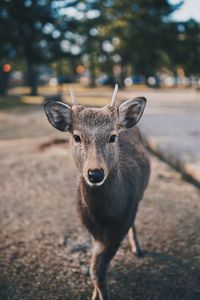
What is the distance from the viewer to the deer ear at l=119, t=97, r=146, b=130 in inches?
178

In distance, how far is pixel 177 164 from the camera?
32.8 ft

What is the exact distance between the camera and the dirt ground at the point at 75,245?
4.72 meters

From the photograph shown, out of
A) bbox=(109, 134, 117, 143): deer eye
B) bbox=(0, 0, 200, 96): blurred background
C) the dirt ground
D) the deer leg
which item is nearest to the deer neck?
bbox=(109, 134, 117, 143): deer eye

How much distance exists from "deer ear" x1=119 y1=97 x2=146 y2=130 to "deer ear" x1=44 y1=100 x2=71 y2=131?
524 mm

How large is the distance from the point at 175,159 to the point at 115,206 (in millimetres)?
6088

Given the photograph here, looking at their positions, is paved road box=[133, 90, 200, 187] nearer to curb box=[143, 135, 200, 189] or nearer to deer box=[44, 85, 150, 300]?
curb box=[143, 135, 200, 189]

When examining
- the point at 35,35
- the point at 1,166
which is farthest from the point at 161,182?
the point at 35,35

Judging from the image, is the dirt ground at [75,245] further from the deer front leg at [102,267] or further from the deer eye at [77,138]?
the deer eye at [77,138]

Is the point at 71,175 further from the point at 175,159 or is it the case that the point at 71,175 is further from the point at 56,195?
the point at 175,159

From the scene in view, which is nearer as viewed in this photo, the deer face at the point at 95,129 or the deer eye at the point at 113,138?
the deer face at the point at 95,129

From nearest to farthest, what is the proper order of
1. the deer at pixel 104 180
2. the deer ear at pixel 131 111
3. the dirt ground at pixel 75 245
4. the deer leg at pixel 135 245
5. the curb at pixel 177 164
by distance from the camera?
the deer at pixel 104 180, the deer ear at pixel 131 111, the dirt ground at pixel 75 245, the deer leg at pixel 135 245, the curb at pixel 177 164

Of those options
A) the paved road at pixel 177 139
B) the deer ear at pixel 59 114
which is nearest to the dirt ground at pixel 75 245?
the paved road at pixel 177 139

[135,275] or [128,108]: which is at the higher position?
[128,108]

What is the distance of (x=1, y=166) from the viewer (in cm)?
1043
